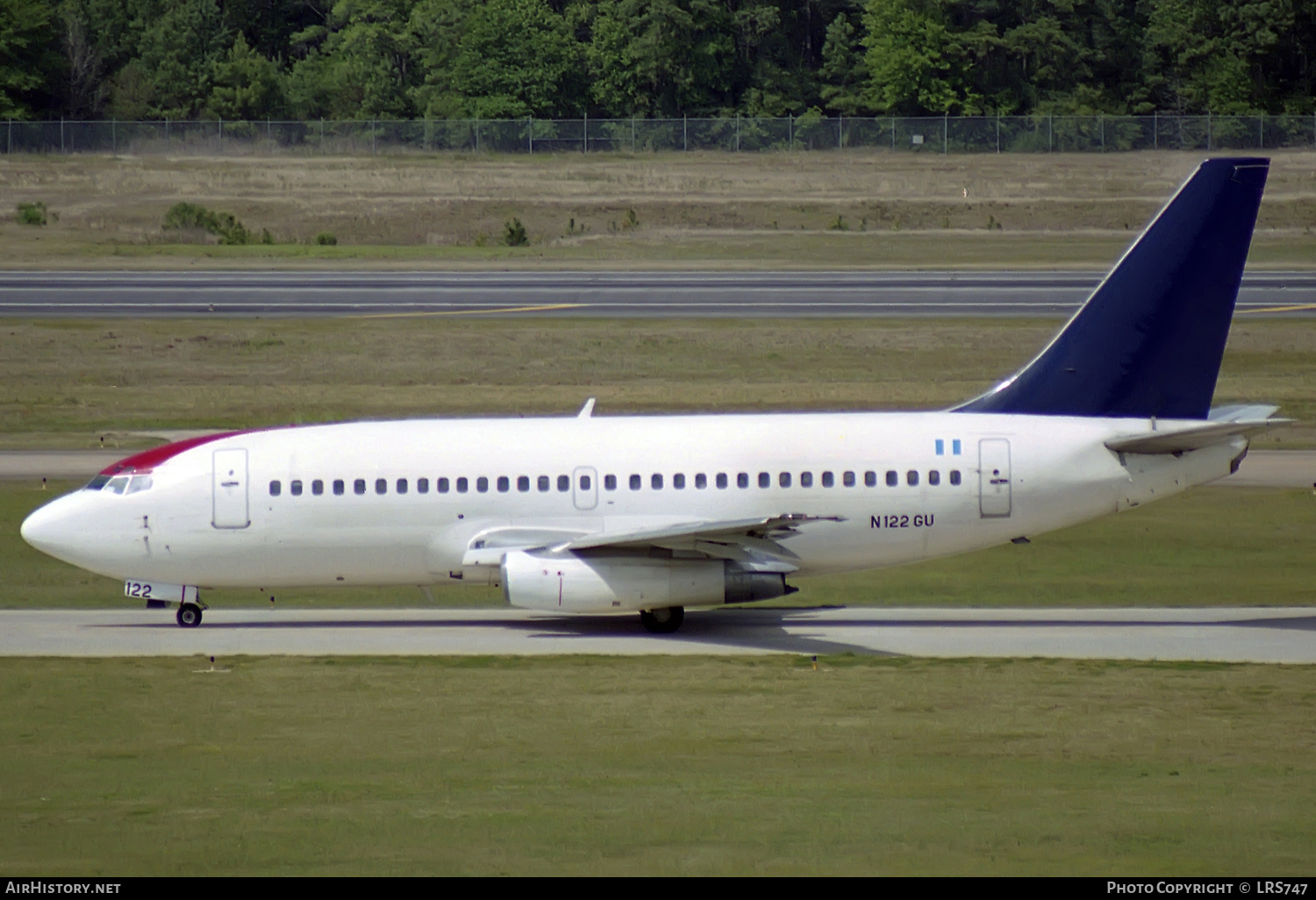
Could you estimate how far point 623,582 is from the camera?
87.6 ft

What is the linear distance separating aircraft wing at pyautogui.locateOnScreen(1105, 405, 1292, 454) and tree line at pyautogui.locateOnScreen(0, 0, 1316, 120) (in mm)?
98170

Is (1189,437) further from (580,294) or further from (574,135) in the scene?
(574,135)

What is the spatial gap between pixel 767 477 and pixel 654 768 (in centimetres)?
896

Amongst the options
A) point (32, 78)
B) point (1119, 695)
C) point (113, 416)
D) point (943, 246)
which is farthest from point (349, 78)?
point (1119, 695)

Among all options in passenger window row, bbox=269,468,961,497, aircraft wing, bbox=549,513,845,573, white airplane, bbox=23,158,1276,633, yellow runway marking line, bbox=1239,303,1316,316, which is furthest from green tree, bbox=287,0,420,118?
aircraft wing, bbox=549,513,845,573

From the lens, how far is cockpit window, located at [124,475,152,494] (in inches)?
1116

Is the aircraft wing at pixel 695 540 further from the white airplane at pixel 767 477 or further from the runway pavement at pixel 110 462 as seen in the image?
the runway pavement at pixel 110 462

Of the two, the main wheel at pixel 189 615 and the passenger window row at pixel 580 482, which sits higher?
the passenger window row at pixel 580 482

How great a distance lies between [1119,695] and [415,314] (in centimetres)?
4580

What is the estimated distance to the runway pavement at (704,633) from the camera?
26.3 metres

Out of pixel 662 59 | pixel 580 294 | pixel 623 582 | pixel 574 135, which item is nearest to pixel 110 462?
pixel 623 582

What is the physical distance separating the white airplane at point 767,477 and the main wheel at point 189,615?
2.65ft

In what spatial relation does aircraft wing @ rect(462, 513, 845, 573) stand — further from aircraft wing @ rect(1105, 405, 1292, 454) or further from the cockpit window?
the cockpit window

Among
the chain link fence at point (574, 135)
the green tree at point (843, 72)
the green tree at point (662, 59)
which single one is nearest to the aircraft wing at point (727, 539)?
the chain link fence at point (574, 135)
